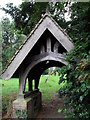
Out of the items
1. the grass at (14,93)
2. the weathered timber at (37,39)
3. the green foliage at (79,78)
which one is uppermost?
the weathered timber at (37,39)

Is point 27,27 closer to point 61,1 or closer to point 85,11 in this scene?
point 61,1

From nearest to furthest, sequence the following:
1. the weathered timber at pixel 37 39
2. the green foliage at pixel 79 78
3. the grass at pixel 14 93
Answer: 1. the green foliage at pixel 79 78
2. the weathered timber at pixel 37 39
3. the grass at pixel 14 93

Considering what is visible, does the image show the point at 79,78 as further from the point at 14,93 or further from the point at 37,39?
the point at 14,93

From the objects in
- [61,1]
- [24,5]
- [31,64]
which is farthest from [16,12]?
[31,64]

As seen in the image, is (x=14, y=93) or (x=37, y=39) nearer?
(x=37, y=39)

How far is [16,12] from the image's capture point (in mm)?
10430

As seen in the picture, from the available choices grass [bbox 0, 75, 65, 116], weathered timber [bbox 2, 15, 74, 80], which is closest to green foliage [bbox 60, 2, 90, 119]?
weathered timber [bbox 2, 15, 74, 80]

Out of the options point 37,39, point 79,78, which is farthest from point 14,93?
point 79,78

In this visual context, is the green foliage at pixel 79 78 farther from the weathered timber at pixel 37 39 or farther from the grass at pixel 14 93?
the grass at pixel 14 93

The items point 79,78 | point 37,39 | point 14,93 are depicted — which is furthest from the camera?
point 14,93

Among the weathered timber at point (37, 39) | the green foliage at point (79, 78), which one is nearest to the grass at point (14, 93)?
the weathered timber at point (37, 39)

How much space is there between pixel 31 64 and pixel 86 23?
7.01 ft

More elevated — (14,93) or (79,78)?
(79,78)

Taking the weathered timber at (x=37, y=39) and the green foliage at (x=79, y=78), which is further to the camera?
the weathered timber at (x=37, y=39)
